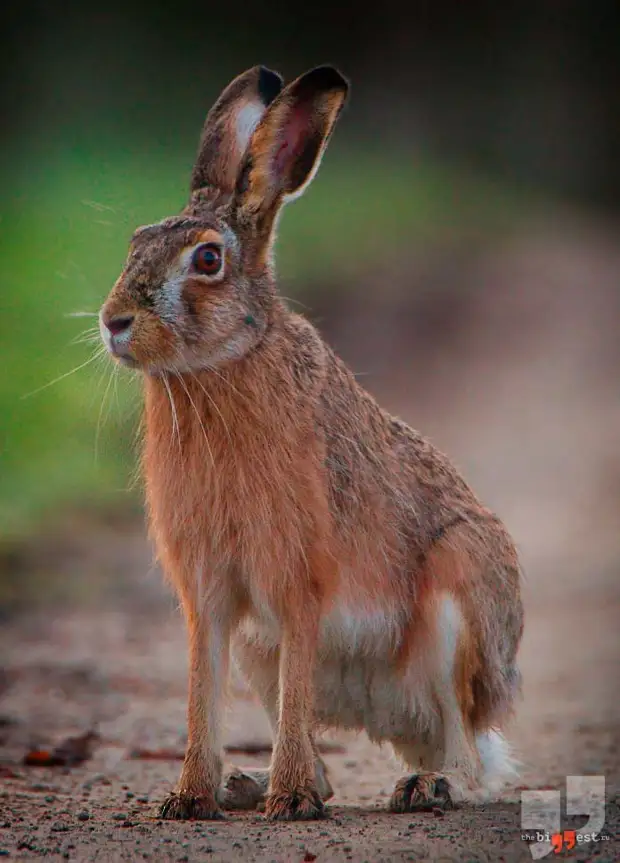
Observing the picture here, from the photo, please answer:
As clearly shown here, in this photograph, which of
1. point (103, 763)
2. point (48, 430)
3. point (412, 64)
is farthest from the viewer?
point (412, 64)

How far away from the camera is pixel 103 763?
3.81 meters

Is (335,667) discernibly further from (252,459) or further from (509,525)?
(509,525)

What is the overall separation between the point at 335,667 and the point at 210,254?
3.10 ft

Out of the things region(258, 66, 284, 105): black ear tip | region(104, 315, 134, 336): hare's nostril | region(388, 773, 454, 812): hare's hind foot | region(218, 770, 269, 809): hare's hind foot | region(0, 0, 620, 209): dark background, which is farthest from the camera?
region(0, 0, 620, 209): dark background

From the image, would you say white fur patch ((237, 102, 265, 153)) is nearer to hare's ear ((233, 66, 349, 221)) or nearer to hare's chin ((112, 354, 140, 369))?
hare's ear ((233, 66, 349, 221))

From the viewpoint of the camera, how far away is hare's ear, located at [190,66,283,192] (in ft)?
10.2

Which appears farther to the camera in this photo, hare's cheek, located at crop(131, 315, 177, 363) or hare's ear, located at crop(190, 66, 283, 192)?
hare's ear, located at crop(190, 66, 283, 192)

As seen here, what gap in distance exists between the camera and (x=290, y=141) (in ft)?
9.88

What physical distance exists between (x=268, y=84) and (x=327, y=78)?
1.19 ft

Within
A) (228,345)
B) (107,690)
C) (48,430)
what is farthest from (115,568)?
(228,345)

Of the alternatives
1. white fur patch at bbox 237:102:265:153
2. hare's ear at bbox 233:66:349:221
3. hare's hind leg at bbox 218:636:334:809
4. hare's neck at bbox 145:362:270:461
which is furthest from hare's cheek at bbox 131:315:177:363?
hare's hind leg at bbox 218:636:334:809

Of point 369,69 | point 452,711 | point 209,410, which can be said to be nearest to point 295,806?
point 452,711

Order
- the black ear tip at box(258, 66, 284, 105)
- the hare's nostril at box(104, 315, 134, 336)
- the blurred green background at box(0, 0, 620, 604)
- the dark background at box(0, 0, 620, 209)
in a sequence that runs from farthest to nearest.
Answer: the dark background at box(0, 0, 620, 209), the blurred green background at box(0, 0, 620, 604), the black ear tip at box(258, 66, 284, 105), the hare's nostril at box(104, 315, 134, 336)

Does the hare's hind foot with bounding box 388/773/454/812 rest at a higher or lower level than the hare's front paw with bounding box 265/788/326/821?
higher
